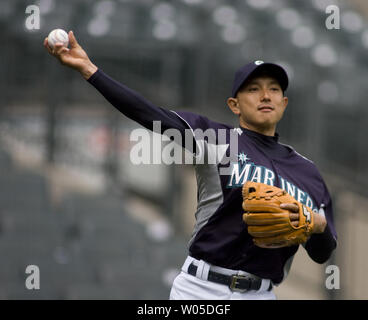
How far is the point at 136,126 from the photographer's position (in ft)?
27.7

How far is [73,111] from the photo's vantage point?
26.3 ft

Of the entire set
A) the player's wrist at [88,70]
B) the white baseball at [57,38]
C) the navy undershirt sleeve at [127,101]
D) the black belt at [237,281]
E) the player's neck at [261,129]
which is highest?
the white baseball at [57,38]

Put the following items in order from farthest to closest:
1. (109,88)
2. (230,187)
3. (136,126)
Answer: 1. (136,126)
2. (230,187)
3. (109,88)

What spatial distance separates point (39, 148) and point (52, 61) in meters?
1.13

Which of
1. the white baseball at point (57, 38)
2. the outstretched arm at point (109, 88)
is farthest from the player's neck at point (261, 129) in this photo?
the white baseball at point (57, 38)

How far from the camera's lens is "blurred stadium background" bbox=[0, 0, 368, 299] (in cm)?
554

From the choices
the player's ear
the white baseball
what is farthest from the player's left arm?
the white baseball

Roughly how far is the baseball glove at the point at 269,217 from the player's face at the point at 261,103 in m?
0.27

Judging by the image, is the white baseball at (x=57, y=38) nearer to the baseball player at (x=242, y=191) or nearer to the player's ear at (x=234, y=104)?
the baseball player at (x=242, y=191)

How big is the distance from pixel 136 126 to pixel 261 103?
6535 mm

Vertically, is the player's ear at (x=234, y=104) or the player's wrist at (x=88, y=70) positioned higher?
the player's wrist at (x=88, y=70)

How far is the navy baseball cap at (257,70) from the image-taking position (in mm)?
1965

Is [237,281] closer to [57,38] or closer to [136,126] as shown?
[57,38]

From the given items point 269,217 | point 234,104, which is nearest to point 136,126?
point 234,104
